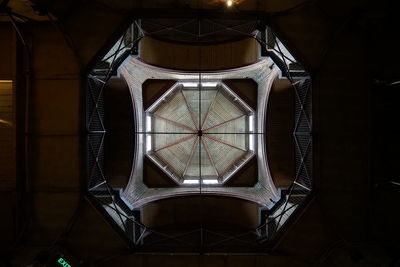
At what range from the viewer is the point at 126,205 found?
11750 millimetres

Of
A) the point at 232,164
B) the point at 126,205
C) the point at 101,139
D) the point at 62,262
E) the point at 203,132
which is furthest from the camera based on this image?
the point at 232,164

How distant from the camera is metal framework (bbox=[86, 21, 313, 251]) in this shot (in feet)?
31.6

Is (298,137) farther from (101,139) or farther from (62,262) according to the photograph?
(62,262)

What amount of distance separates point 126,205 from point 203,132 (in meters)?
5.60

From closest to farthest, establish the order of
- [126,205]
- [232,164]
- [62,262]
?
[62,262]
[126,205]
[232,164]

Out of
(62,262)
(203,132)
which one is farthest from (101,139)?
(203,132)

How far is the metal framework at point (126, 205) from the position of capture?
963 centimetres

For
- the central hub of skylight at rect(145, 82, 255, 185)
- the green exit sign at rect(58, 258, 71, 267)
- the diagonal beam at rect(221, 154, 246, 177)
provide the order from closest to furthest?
the green exit sign at rect(58, 258, 71, 267)
the central hub of skylight at rect(145, 82, 255, 185)
the diagonal beam at rect(221, 154, 246, 177)

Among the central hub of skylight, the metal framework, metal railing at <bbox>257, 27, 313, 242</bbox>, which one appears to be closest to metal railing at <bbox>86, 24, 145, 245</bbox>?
the metal framework

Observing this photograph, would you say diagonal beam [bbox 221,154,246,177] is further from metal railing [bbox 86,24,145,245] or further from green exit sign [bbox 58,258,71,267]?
green exit sign [bbox 58,258,71,267]

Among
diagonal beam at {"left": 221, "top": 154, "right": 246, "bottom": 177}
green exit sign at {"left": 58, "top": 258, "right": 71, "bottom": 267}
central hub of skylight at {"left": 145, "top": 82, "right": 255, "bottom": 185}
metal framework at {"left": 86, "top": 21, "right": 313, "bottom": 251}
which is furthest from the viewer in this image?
diagonal beam at {"left": 221, "top": 154, "right": 246, "bottom": 177}

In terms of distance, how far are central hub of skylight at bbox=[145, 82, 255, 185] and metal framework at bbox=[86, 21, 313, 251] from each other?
419 cm

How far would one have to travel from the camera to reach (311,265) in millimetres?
9508

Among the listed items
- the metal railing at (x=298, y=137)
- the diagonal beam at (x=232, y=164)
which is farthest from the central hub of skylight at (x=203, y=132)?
the metal railing at (x=298, y=137)
